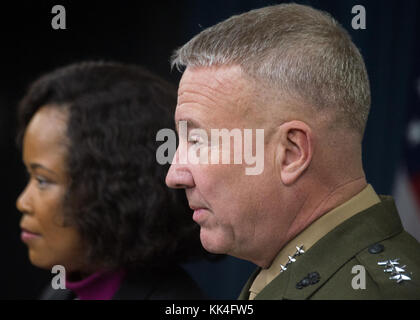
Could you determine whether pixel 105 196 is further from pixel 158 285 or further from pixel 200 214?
pixel 200 214

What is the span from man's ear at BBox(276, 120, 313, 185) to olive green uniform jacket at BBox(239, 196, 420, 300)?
0.18 m

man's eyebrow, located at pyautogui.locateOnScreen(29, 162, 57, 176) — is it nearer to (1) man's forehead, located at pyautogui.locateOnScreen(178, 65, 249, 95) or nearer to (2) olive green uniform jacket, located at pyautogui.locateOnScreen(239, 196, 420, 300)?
(1) man's forehead, located at pyautogui.locateOnScreen(178, 65, 249, 95)

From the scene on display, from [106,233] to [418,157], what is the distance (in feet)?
5.21

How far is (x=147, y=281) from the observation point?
223cm

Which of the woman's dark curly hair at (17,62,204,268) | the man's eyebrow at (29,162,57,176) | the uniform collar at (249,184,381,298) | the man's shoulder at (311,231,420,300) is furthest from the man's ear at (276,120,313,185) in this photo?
the man's eyebrow at (29,162,57,176)

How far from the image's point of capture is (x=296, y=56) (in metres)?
1.55

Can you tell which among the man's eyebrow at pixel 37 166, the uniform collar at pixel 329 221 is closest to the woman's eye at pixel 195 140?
the uniform collar at pixel 329 221

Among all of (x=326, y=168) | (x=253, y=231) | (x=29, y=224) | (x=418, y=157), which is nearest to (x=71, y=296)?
(x=29, y=224)

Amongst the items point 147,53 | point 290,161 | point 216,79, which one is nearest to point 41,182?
point 216,79

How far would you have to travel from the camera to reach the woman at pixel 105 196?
218 centimetres

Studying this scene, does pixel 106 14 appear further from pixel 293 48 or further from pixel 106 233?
pixel 293 48

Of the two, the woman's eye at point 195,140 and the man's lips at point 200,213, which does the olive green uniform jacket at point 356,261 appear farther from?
the woman's eye at point 195,140
